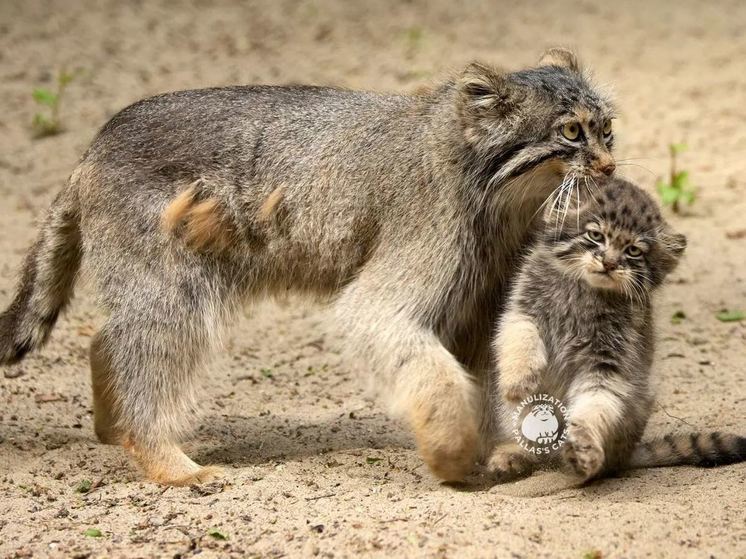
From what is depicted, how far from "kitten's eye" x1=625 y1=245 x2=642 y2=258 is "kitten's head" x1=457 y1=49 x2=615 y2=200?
38 cm

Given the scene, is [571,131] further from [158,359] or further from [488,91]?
[158,359]

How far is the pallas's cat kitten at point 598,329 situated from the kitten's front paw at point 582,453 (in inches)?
3.5

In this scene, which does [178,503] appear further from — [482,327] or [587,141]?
[587,141]

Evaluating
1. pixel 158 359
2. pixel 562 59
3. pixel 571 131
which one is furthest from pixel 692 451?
pixel 158 359

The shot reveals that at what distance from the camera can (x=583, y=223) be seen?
5438mm

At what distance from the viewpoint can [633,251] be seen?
5414 mm

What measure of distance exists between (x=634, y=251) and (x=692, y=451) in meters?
1.06

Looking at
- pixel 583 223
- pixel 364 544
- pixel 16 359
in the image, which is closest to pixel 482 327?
pixel 583 223

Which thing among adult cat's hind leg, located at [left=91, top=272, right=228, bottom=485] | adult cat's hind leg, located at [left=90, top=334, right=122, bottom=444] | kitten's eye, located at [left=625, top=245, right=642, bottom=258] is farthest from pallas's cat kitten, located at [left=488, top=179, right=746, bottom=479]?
adult cat's hind leg, located at [left=90, top=334, right=122, bottom=444]

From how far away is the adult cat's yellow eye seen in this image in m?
5.41

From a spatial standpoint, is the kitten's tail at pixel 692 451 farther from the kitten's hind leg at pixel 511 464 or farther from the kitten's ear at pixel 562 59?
the kitten's ear at pixel 562 59

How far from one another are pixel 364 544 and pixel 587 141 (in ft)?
7.28

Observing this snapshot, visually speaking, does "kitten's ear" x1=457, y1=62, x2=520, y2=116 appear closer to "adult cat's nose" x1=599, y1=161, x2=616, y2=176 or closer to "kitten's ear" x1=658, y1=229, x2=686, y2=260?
"adult cat's nose" x1=599, y1=161, x2=616, y2=176

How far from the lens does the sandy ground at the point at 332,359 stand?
4863 millimetres
